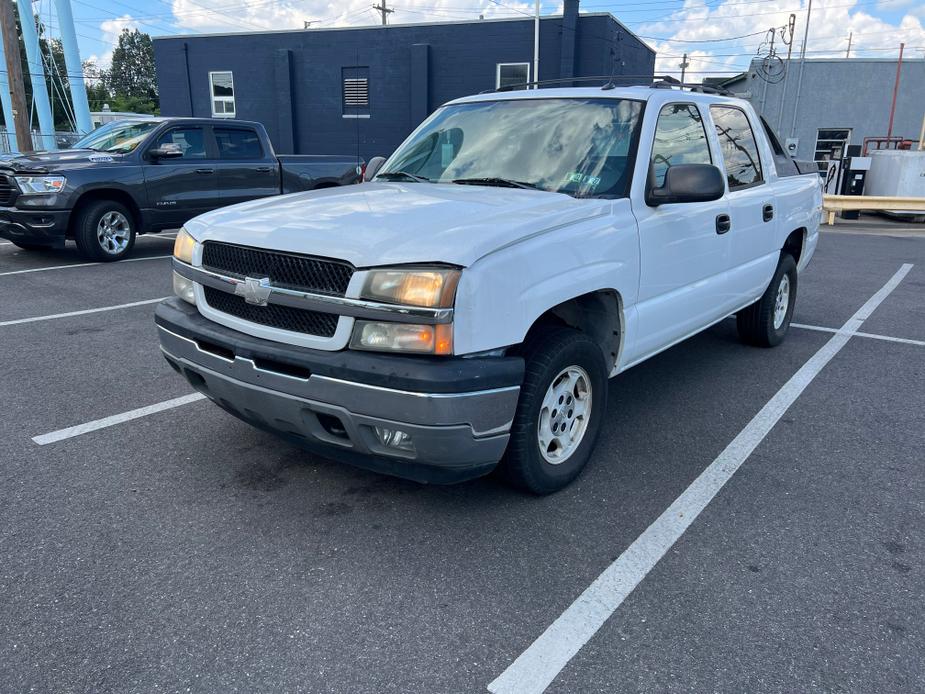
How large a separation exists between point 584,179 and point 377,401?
1680 millimetres

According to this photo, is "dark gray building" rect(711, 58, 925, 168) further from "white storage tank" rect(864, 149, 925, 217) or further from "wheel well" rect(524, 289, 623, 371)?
"wheel well" rect(524, 289, 623, 371)

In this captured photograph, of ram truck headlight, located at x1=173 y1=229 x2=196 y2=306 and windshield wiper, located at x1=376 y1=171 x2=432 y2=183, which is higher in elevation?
windshield wiper, located at x1=376 y1=171 x2=432 y2=183

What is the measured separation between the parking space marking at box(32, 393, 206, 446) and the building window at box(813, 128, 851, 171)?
30.9 meters

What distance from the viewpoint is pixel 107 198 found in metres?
9.22

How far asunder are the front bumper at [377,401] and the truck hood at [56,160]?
23.1 ft

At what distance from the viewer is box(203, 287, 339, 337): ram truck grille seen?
286 centimetres

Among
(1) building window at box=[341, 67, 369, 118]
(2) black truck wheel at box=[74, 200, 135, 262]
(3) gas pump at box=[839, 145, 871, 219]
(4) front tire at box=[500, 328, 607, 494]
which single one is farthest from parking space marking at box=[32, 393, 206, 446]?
(1) building window at box=[341, 67, 369, 118]

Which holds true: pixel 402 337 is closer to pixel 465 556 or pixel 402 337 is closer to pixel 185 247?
pixel 465 556

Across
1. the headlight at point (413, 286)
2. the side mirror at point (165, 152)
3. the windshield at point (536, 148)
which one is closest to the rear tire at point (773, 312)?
the windshield at point (536, 148)

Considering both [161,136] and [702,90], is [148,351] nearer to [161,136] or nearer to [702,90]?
[702,90]

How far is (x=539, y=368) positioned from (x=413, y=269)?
27.3 inches

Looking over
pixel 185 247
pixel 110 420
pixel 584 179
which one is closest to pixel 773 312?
pixel 584 179

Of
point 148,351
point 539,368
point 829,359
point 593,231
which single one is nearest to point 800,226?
point 829,359

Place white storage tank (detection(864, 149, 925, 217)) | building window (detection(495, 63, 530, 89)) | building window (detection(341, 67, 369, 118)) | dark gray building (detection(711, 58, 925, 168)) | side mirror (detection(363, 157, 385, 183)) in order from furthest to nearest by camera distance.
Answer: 1. dark gray building (detection(711, 58, 925, 168))
2. building window (detection(341, 67, 369, 118))
3. building window (detection(495, 63, 530, 89))
4. white storage tank (detection(864, 149, 925, 217))
5. side mirror (detection(363, 157, 385, 183))
